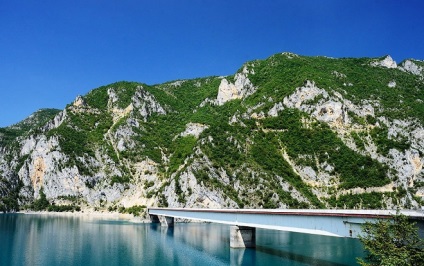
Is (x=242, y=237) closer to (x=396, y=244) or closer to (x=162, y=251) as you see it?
(x=162, y=251)

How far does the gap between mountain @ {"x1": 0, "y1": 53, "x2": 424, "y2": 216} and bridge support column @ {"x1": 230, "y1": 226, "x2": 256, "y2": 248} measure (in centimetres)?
5391

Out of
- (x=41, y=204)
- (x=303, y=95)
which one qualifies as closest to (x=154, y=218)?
(x=41, y=204)

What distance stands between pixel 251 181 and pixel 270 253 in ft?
219

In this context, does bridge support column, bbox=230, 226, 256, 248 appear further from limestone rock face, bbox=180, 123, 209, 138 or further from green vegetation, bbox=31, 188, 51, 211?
green vegetation, bbox=31, 188, 51, 211

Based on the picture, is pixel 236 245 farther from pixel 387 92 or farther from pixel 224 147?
pixel 387 92

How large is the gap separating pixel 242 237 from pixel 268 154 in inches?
3022

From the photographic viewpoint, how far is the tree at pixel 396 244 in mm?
30062

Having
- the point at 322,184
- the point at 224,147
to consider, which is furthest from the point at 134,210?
the point at 322,184

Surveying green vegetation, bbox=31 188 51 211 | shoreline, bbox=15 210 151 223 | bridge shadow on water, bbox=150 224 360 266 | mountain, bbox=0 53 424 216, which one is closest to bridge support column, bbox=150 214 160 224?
shoreline, bbox=15 210 151 223

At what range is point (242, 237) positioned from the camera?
216 ft

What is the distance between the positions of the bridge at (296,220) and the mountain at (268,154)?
46.9 meters

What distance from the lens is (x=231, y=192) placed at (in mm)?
124750

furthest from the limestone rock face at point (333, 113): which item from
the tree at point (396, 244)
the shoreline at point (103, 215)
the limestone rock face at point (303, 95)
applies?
the tree at point (396, 244)

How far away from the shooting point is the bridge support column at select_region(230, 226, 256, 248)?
215ft
